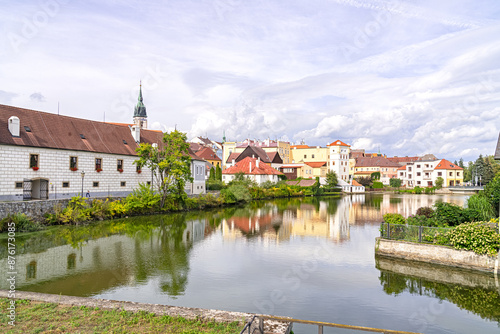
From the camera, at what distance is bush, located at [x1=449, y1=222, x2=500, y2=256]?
13094 millimetres

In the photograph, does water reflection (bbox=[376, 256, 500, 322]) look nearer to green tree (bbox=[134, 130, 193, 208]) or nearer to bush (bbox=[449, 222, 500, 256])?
bush (bbox=[449, 222, 500, 256])

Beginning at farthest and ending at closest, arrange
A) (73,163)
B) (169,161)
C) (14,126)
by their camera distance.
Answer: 1. (169,161)
2. (73,163)
3. (14,126)

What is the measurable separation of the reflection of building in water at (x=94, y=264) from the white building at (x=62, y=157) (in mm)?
11427

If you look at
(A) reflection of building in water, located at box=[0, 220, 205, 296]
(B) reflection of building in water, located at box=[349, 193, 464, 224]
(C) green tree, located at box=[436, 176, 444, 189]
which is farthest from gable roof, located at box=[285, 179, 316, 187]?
(A) reflection of building in water, located at box=[0, 220, 205, 296]

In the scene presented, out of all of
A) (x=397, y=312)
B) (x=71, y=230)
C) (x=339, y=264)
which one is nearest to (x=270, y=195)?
(x=71, y=230)

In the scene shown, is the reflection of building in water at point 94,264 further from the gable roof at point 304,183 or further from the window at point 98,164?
the gable roof at point 304,183

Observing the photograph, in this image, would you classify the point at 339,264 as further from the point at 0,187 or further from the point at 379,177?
the point at 379,177

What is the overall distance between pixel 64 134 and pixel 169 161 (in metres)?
9.21

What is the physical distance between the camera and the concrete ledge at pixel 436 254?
13.2 m

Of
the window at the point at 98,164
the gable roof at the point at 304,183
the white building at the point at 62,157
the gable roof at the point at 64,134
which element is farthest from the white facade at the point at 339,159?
the window at the point at 98,164

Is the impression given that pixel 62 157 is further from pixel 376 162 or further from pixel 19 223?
pixel 376 162

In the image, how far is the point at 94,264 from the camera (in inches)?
568

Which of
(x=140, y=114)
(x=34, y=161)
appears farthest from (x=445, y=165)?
(x=34, y=161)

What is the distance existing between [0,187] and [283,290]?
75.3 feet
